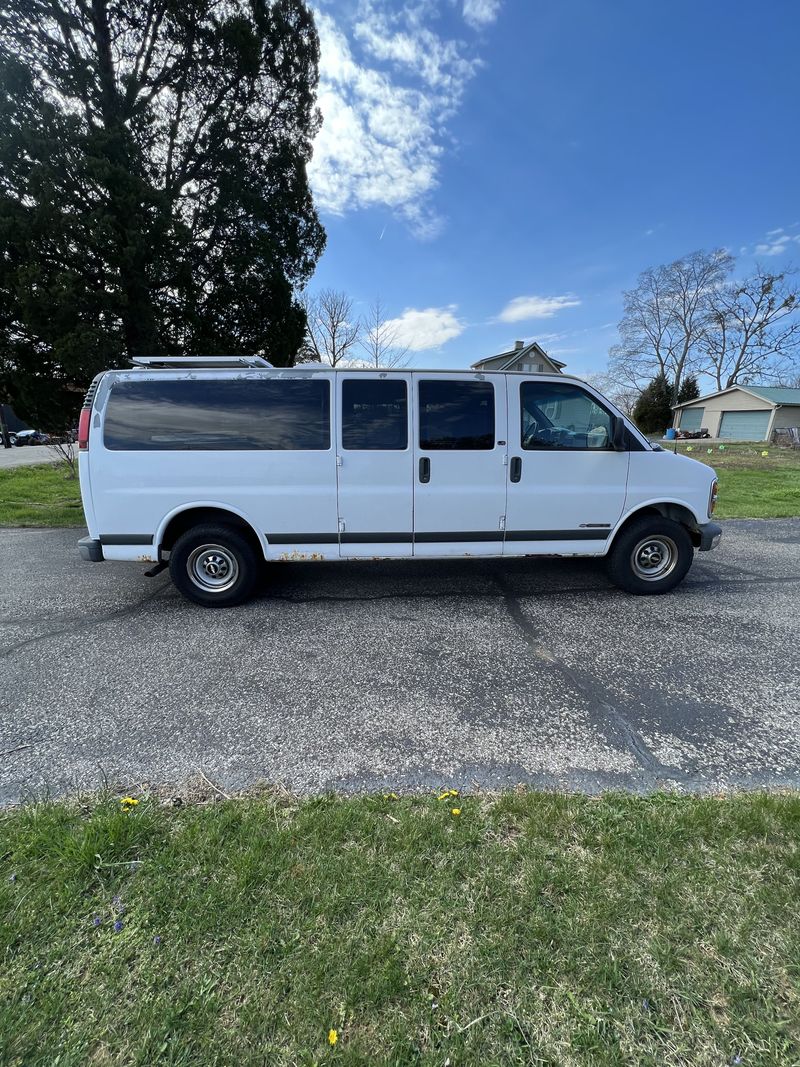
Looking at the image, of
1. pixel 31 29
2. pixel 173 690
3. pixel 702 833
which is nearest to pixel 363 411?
pixel 173 690

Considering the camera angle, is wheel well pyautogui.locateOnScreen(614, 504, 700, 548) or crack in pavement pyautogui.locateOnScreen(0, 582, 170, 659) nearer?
crack in pavement pyautogui.locateOnScreen(0, 582, 170, 659)

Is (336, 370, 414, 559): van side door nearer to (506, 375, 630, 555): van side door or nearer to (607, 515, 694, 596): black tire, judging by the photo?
(506, 375, 630, 555): van side door

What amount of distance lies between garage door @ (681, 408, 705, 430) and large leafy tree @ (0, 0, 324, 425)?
44.7m

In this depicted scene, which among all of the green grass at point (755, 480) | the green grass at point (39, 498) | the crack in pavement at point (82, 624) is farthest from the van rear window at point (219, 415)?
the green grass at point (755, 480)

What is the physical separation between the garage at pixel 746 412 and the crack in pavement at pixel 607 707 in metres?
37.1

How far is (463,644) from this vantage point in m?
3.82

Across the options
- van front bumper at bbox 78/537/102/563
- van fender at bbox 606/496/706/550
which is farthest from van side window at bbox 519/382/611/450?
van front bumper at bbox 78/537/102/563

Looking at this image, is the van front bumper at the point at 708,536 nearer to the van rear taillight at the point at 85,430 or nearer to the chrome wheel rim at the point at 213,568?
the chrome wheel rim at the point at 213,568

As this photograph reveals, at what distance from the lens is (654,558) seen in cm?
482

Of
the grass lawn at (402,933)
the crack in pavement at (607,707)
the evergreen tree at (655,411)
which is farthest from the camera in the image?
the evergreen tree at (655,411)

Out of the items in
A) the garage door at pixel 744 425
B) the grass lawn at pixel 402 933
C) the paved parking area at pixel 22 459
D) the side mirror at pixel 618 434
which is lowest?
Answer: the grass lawn at pixel 402 933

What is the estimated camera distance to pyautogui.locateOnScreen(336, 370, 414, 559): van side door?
429cm

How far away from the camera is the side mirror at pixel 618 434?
4.45 m

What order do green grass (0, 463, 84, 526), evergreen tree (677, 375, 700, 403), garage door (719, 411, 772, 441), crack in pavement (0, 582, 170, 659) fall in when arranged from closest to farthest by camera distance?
1. crack in pavement (0, 582, 170, 659)
2. green grass (0, 463, 84, 526)
3. garage door (719, 411, 772, 441)
4. evergreen tree (677, 375, 700, 403)
